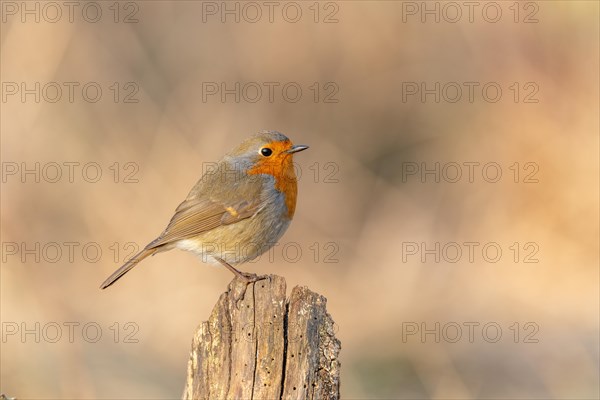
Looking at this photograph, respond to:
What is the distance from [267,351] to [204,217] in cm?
216

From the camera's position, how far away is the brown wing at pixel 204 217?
20.1 ft

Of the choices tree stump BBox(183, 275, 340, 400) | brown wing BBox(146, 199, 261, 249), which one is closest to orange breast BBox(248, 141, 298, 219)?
brown wing BBox(146, 199, 261, 249)

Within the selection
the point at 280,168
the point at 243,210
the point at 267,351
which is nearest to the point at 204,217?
the point at 243,210

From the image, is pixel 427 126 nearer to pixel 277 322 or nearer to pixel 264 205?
pixel 264 205

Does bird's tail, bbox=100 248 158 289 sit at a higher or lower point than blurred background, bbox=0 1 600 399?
lower

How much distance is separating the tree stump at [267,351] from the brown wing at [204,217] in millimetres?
1859

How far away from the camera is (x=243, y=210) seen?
616cm

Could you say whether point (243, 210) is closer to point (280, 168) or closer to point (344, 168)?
point (280, 168)

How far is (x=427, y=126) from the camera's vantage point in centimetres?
1098

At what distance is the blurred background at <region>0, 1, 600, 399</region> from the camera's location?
9.56m

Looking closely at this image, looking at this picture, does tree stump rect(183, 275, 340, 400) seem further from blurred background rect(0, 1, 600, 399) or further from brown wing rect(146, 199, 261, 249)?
blurred background rect(0, 1, 600, 399)

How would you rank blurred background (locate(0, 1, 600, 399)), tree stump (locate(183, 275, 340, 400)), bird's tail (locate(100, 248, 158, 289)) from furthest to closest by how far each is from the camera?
1. blurred background (locate(0, 1, 600, 399))
2. bird's tail (locate(100, 248, 158, 289))
3. tree stump (locate(183, 275, 340, 400))

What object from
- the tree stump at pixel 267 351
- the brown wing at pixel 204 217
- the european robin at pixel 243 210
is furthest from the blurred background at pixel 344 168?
the tree stump at pixel 267 351

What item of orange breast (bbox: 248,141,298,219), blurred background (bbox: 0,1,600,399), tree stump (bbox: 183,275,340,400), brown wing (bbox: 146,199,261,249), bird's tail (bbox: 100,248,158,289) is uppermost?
blurred background (bbox: 0,1,600,399)
